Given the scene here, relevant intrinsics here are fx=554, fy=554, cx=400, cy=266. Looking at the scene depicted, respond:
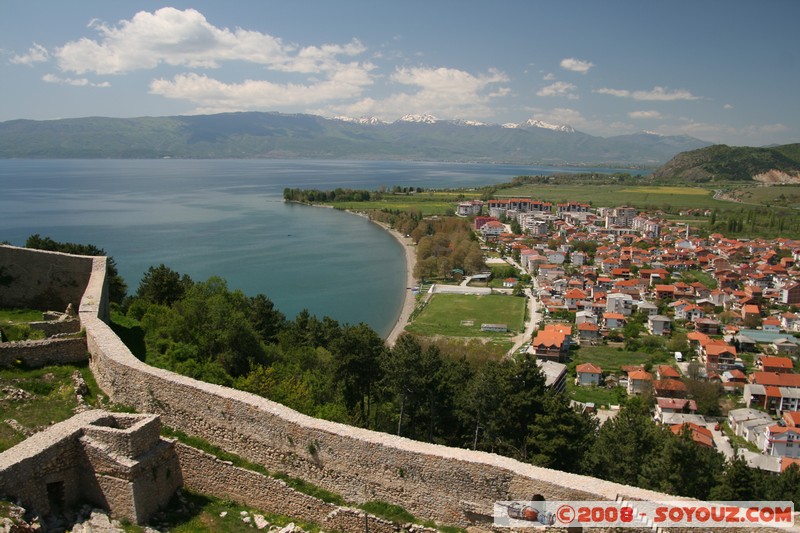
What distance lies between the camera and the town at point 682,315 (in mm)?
25797

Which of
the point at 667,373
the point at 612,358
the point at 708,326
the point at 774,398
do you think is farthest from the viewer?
the point at 708,326

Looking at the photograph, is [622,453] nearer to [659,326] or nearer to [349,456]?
[349,456]

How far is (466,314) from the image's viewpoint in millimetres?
41312

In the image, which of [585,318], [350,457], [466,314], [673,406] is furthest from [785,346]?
[350,457]

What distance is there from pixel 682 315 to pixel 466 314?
16.8m

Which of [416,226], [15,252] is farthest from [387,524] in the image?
[416,226]

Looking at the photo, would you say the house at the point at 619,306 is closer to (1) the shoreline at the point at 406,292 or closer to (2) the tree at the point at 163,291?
(1) the shoreline at the point at 406,292

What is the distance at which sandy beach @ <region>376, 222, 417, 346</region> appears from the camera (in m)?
35.8

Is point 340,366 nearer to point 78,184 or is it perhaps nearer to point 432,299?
point 432,299

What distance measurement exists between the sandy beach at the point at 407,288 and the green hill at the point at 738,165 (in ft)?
413

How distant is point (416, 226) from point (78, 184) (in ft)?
323

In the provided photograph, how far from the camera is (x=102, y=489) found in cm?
607

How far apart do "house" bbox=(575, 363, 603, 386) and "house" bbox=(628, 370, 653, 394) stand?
165cm

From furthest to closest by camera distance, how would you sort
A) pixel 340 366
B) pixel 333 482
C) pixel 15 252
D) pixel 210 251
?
pixel 210 251
pixel 340 366
pixel 15 252
pixel 333 482
